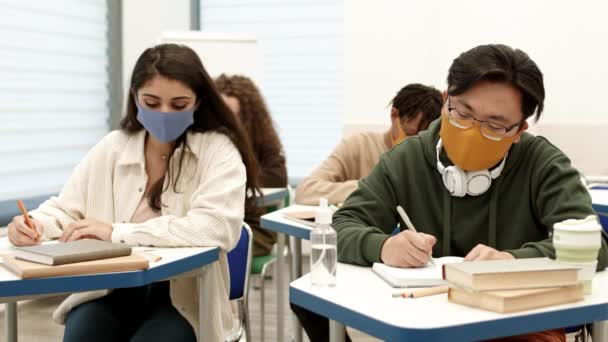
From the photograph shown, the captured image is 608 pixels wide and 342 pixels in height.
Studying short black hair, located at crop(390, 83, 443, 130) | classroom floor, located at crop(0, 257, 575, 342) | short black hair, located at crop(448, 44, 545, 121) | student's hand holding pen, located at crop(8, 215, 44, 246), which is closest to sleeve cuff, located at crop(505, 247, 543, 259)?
short black hair, located at crop(448, 44, 545, 121)

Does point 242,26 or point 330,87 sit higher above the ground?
point 242,26

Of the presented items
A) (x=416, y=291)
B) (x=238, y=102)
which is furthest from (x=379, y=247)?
(x=238, y=102)

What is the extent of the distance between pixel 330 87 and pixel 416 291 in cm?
546

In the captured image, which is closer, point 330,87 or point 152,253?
point 152,253

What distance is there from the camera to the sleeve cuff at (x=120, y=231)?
2457mm

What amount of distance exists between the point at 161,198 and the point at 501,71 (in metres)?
1.28

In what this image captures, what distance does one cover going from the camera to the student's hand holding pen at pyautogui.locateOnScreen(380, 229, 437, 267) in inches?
74.9

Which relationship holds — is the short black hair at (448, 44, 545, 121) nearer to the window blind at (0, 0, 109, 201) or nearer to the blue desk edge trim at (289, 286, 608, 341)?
the blue desk edge trim at (289, 286, 608, 341)

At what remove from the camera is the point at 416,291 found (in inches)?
66.9

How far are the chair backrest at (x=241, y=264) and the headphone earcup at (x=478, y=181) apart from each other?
96 centimetres

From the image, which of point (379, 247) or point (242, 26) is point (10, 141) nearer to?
point (242, 26)

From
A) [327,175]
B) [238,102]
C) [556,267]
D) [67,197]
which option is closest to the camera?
[556,267]

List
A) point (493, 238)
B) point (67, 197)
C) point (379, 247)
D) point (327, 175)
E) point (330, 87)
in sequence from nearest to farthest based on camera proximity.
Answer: point (379, 247) < point (493, 238) < point (67, 197) < point (327, 175) < point (330, 87)

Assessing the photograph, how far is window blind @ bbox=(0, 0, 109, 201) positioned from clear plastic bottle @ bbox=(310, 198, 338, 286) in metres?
4.11
